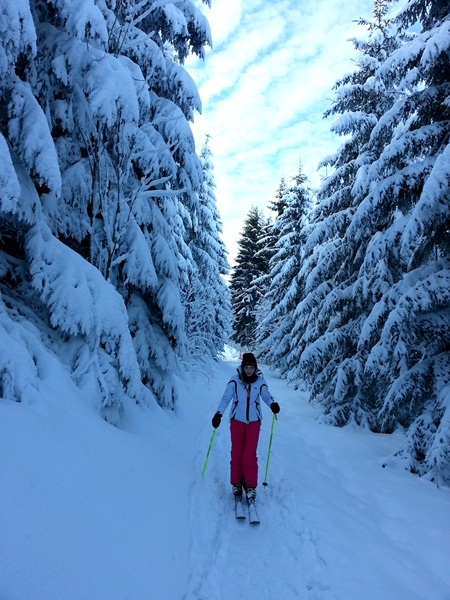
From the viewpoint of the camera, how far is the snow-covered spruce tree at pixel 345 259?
11219 mm

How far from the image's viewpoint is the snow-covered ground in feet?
8.33

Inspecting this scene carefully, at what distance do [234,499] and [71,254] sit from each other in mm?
4095

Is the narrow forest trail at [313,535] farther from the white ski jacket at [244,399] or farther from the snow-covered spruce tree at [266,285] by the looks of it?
the snow-covered spruce tree at [266,285]

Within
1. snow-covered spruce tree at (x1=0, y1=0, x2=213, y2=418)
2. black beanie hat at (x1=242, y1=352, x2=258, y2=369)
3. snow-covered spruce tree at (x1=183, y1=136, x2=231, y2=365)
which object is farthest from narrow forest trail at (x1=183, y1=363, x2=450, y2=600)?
snow-covered spruce tree at (x1=183, y1=136, x2=231, y2=365)

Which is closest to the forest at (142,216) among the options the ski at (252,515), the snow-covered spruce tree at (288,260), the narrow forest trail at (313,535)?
the narrow forest trail at (313,535)

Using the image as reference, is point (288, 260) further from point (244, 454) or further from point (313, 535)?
point (313, 535)

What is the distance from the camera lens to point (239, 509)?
4.73 metres

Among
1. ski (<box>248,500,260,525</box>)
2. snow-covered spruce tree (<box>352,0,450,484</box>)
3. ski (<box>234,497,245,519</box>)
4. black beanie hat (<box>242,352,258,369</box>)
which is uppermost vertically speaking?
snow-covered spruce tree (<box>352,0,450,484</box>)

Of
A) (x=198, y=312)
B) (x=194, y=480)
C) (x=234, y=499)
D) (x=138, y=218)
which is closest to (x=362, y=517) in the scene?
(x=234, y=499)

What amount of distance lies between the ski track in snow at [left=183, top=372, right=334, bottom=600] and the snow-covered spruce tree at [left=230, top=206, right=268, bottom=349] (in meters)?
31.1

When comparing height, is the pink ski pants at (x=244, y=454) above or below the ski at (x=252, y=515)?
above

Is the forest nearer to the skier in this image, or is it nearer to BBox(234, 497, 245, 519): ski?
the skier

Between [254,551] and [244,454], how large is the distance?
1593mm

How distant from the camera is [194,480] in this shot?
5594 mm
